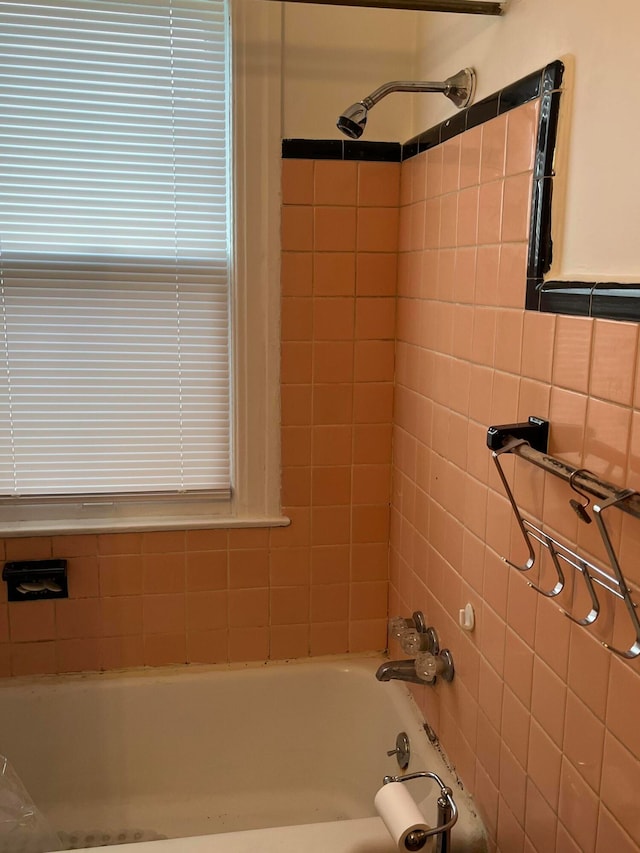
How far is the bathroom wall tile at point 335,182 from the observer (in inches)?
72.4

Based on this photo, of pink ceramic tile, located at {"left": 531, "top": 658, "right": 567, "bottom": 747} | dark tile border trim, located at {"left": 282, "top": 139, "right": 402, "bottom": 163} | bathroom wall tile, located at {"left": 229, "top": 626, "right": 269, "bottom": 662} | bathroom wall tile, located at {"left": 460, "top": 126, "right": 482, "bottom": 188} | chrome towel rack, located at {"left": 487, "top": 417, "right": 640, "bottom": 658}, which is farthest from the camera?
bathroom wall tile, located at {"left": 229, "top": 626, "right": 269, "bottom": 662}

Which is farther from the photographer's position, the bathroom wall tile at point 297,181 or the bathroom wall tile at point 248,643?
the bathroom wall tile at point 248,643

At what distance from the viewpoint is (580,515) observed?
0.98 metres

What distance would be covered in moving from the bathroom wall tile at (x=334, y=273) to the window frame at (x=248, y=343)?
11 cm

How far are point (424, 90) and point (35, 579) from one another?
→ 1.50 metres

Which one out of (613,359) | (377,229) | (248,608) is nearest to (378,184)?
(377,229)

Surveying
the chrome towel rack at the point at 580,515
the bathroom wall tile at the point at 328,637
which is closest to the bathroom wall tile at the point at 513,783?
the chrome towel rack at the point at 580,515

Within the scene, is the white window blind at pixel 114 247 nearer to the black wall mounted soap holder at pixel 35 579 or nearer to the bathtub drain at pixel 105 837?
the black wall mounted soap holder at pixel 35 579

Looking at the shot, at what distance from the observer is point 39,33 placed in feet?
5.55

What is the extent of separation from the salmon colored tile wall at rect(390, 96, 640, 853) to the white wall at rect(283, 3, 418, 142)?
0.21 m

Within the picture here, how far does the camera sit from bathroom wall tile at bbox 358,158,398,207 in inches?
73.1

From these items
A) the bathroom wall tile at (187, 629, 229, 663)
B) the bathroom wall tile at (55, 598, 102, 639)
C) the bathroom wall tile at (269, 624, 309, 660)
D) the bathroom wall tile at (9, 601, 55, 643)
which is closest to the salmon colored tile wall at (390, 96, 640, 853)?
the bathroom wall tile at (269, 624, 309, 660)

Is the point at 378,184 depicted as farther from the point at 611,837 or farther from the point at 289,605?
the point at 611,837

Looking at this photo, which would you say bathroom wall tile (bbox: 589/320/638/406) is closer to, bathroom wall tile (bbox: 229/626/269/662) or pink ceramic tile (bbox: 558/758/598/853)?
pink ceramic tile (bbox: 558/758/598/853)
